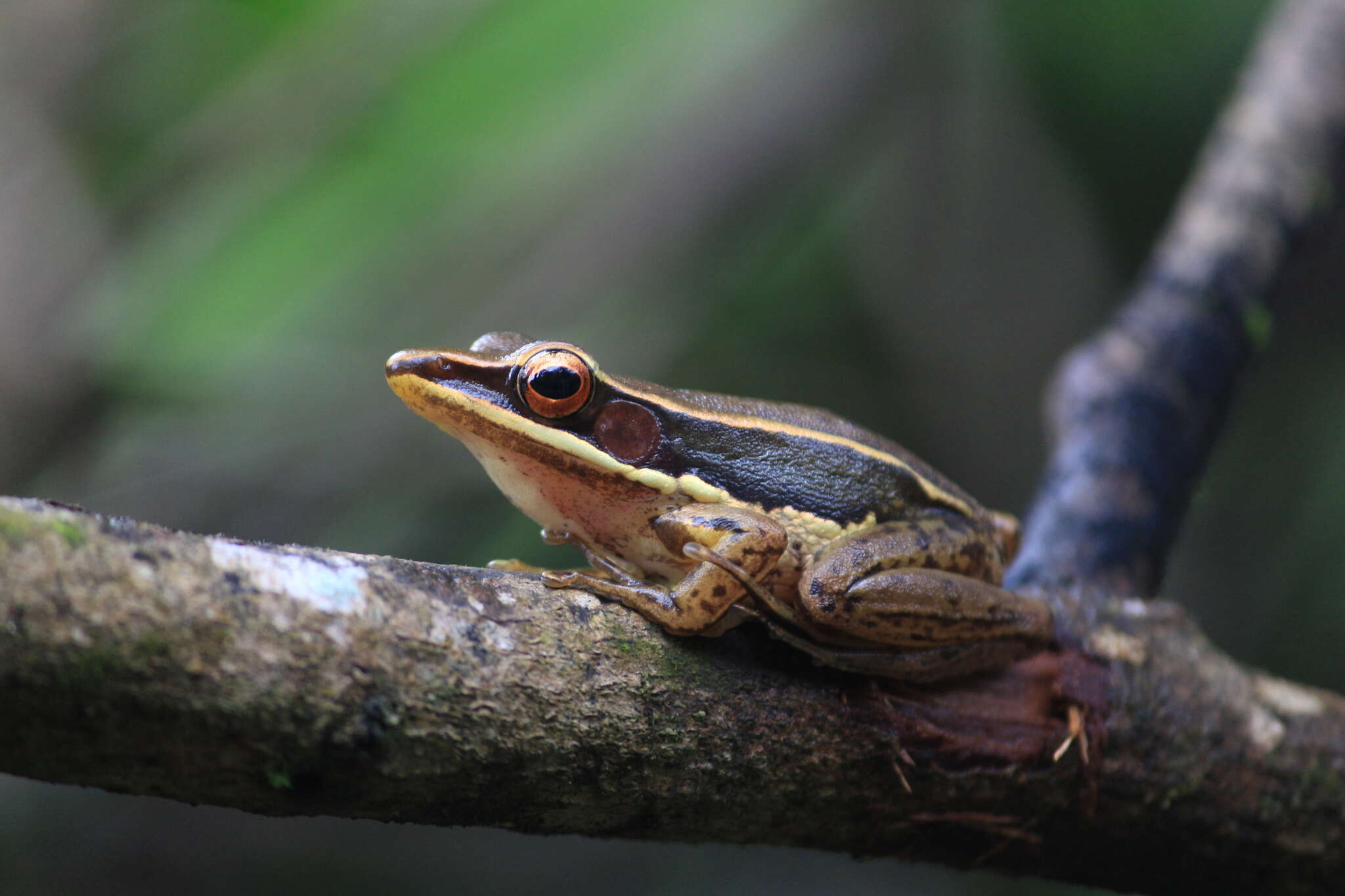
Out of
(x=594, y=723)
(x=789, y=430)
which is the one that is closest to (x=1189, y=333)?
(x=789, y=430)

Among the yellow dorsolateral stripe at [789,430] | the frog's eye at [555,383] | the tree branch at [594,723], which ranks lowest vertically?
the tree branch at [594,723]

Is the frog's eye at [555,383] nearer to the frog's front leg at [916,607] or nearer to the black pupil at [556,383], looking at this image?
the black pupil at [556,383]

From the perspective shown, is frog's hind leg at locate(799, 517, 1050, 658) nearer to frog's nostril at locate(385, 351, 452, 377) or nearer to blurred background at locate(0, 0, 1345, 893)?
frog's nostril at locate(385, 351, 452, 377)

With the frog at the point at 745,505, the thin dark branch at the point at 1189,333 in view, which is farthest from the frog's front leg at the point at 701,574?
the thin dark branch at the point at 1189,333

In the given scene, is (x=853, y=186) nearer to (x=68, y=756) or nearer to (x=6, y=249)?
(x=6, y=249)

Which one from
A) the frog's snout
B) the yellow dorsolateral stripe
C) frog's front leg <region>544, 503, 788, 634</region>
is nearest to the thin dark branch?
the yellow dorsolateral stripe

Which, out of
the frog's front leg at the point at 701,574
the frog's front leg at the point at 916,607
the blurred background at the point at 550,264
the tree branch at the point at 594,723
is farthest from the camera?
the blurred background at the point at 550,264
